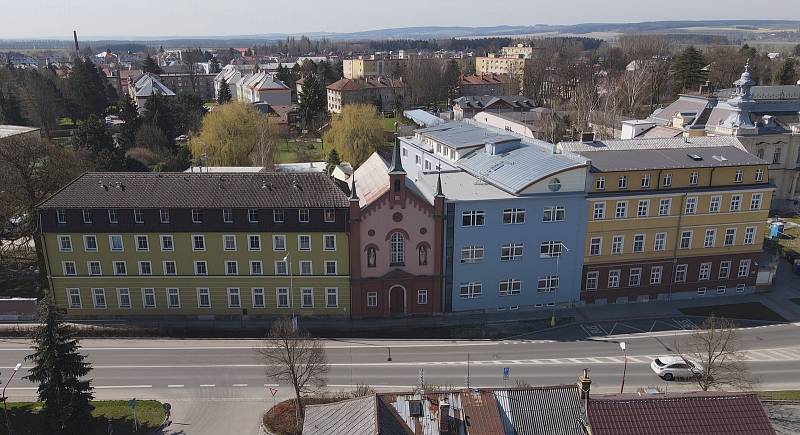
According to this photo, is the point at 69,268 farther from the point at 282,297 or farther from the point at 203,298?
the point at 282,297

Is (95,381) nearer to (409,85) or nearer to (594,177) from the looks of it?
(594,177)

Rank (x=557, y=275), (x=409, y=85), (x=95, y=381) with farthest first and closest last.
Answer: (x=409, y=85)
(x=557, y=275)
(x=95, y=381)

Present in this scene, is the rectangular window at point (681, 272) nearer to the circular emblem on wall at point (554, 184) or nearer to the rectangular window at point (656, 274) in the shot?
the rectangular window at point (656, 274)

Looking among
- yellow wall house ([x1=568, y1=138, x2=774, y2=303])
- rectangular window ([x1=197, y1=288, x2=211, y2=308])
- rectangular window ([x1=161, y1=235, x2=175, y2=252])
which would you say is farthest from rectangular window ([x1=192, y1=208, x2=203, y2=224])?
yellow wall house ([x1=568, y1=138, x2=774, y2=303])

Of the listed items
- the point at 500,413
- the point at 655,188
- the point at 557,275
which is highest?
the point at 655,188

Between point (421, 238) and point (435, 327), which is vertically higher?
point (421, 238)

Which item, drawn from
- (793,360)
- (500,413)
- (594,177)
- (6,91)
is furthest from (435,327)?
(6,91)

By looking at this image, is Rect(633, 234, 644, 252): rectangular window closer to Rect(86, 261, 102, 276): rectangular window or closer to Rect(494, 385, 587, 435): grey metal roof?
Rect(494, 385, 587, 435): grey metal roof
